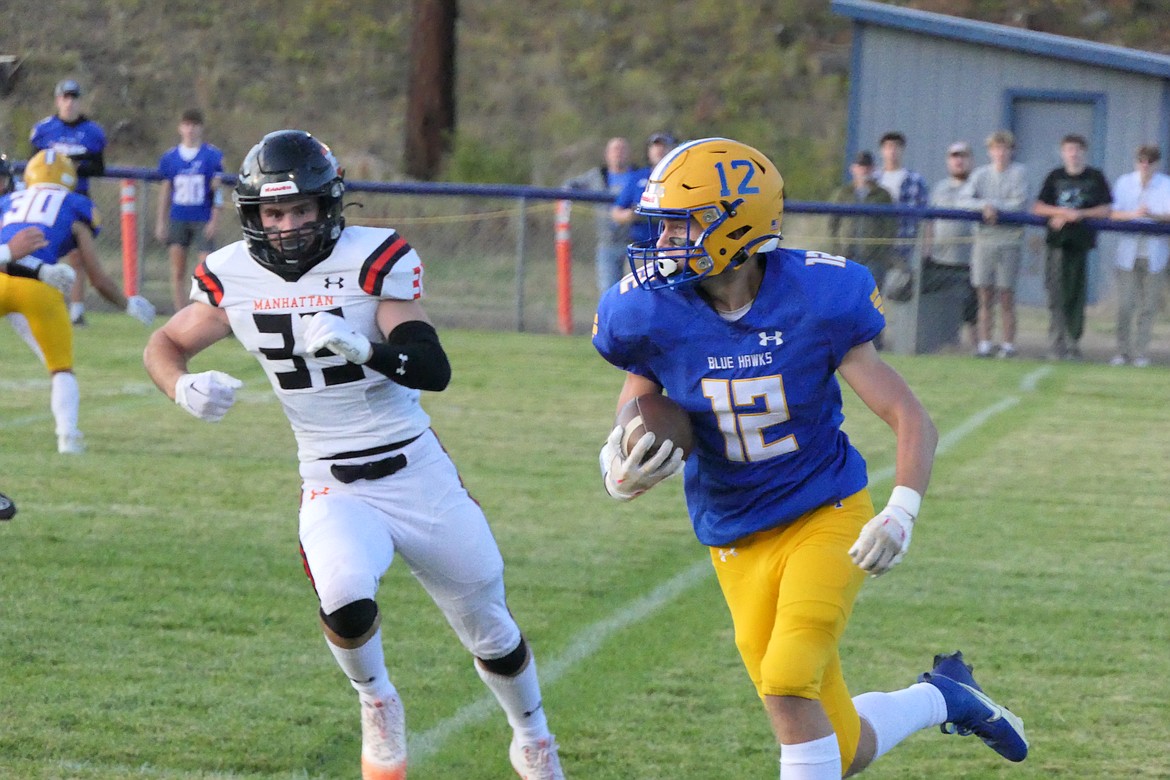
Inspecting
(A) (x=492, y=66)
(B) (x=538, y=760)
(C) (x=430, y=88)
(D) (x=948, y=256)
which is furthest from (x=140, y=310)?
(A) (x=492, y=66)

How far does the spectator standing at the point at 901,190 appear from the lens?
13.6 meters

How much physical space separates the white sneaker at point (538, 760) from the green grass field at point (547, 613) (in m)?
0.14

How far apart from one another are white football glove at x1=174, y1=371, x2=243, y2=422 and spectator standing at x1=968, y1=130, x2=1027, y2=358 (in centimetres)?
1026

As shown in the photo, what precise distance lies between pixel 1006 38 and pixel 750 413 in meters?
15.4

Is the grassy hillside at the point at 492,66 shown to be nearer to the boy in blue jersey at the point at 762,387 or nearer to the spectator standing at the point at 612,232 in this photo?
the spectator standing at the point at 612,232

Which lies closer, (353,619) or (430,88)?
(353,619)

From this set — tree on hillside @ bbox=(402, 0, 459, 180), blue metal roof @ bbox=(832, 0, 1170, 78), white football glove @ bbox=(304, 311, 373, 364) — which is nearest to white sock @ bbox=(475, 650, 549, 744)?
white football glove @ bbox=(304, 311, 373, 364)

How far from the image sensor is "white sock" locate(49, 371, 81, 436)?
26.6 feet

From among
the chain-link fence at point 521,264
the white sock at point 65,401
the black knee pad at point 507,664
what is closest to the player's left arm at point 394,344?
the black knee pad at point 507,664

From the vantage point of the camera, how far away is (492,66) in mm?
31391

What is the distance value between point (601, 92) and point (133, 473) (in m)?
23.5

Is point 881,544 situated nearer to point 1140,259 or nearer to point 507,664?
point 507,664

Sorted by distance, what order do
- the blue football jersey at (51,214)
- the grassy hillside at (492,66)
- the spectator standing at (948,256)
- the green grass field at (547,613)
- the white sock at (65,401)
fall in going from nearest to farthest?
the green grass field at (547,613), the white sock at (65,401), the blue football jersey at (51,214), the spectator standing at (948,256), the grassy hillside at (492,66)

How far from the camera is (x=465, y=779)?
4141 millimetres
